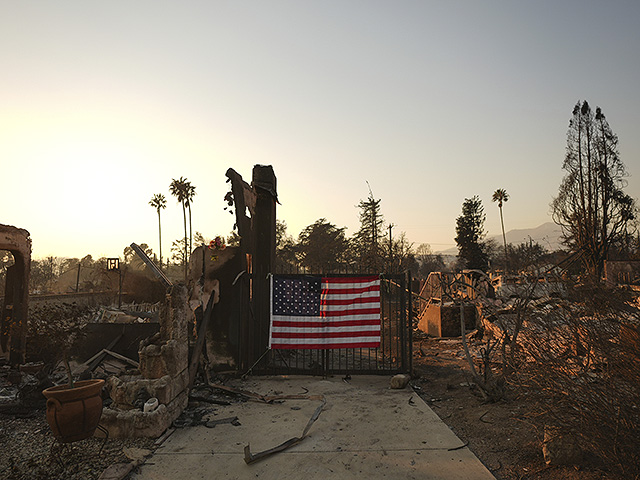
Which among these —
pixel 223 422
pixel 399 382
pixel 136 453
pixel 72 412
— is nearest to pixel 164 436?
pixel 136 453

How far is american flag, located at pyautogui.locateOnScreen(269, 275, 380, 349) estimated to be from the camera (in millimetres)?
8008

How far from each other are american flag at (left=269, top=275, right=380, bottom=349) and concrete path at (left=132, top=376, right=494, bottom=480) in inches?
55.1

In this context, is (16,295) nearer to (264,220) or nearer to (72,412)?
(264,220)

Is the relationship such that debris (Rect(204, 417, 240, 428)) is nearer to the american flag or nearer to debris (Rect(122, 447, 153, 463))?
debris (Rect(122, 447, 153, 463))

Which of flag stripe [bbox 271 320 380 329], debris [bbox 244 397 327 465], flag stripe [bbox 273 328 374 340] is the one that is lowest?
debris [bbox 244 397 327 465]

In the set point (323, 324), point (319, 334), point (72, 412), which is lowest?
point (72, 412)

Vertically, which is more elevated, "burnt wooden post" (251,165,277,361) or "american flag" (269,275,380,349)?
"burnt wooden post" (251,165,277,361)

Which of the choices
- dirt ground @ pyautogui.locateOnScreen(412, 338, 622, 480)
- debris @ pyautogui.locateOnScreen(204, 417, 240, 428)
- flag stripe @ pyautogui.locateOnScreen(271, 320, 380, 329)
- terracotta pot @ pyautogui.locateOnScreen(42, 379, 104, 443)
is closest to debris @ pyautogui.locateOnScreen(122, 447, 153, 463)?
terracotta pot @ pyautogui.locateOnScreen(42, 379, 104, 443)

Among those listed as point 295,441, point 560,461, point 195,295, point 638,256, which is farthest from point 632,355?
point 638,256

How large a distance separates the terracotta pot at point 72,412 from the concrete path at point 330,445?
922mm

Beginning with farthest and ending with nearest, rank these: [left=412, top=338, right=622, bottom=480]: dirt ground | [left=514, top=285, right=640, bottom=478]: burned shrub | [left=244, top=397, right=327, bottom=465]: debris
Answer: [left=244, top=397, right=327, bottom=465]: debris < [left=412, top=338, right=622, bottom=480]: dirt ground < [left=514, top=285, right=640, bottom=478]: burned shrub

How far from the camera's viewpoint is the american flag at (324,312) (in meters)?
8.01

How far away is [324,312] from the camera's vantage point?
8.10 metres

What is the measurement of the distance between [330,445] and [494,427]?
220 centimetres
